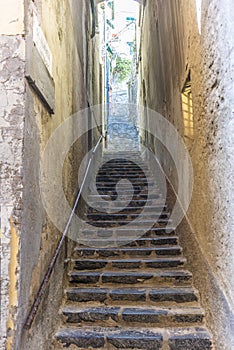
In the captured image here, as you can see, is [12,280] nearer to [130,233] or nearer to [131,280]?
[131,280]

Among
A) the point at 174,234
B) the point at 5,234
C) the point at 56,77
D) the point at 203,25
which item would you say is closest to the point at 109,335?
the point at 5,234

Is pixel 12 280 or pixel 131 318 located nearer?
pixel 12 280

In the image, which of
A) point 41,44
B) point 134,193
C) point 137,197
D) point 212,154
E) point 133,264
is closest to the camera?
point 41,44

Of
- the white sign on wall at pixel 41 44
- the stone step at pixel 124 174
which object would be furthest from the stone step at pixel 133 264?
the stone step at pixel 124 174

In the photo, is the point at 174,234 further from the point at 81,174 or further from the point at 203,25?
the point at 203,25

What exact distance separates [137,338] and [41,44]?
1910 mm

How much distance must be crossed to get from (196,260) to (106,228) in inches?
49.5

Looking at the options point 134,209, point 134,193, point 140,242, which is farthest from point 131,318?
point 134,193

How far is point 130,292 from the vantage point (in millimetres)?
2480

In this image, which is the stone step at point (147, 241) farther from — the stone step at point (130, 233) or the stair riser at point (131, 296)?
the stair riser at point (131, 296)

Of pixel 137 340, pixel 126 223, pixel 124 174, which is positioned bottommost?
pixel 137 340

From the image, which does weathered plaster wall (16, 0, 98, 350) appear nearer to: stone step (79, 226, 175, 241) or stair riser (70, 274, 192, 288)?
stair riser (70, 274, 192, 288)

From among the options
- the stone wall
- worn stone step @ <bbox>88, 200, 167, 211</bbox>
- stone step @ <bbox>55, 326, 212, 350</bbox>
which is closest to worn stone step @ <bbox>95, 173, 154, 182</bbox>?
worn stone step @ <bbox>88, 200, 167, 211</bbox>

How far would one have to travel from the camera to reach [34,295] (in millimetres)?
1622
